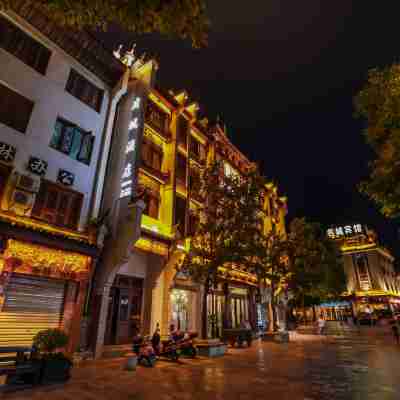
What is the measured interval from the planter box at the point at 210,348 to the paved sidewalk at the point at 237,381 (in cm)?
156

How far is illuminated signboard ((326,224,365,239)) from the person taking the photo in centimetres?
7125

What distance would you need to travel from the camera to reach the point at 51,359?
7707 mm

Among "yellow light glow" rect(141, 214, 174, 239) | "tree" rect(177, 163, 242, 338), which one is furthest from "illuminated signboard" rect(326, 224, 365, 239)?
"yellow light glow" rect(141, 214, 174, 239)

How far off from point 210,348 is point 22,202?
1036 cm

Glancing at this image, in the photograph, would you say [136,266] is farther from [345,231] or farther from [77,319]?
[345,231]

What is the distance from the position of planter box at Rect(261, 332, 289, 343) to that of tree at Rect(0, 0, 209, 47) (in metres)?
20.0

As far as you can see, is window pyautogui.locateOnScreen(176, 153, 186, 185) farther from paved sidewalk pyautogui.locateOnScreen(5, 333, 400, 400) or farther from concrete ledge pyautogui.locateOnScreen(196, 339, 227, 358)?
paved sidewalk pyautogui.locateOnScreen(5, 333, 400, 400)

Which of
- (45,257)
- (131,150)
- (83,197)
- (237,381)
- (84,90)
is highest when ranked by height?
(84,90)

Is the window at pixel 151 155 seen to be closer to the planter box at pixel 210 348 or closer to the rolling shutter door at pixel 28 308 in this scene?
the rolling shutter door at pixel 28 308

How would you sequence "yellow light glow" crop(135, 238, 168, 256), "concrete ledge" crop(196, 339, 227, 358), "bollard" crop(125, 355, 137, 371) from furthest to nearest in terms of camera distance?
"yellow light glow" crop(135, 238, 168, 256)
"concrete ledge" crop(196, 339, 227, 358)
"bollard" crop(125, 355, 137, 371)

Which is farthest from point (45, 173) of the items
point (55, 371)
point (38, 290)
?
point (55, 371)

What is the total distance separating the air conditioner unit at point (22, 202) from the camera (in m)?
10.7

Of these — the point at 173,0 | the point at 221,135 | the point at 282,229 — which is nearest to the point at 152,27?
the point at 173,0

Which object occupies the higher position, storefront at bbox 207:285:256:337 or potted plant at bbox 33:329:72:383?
storefront at bbox 207:285:256:337
